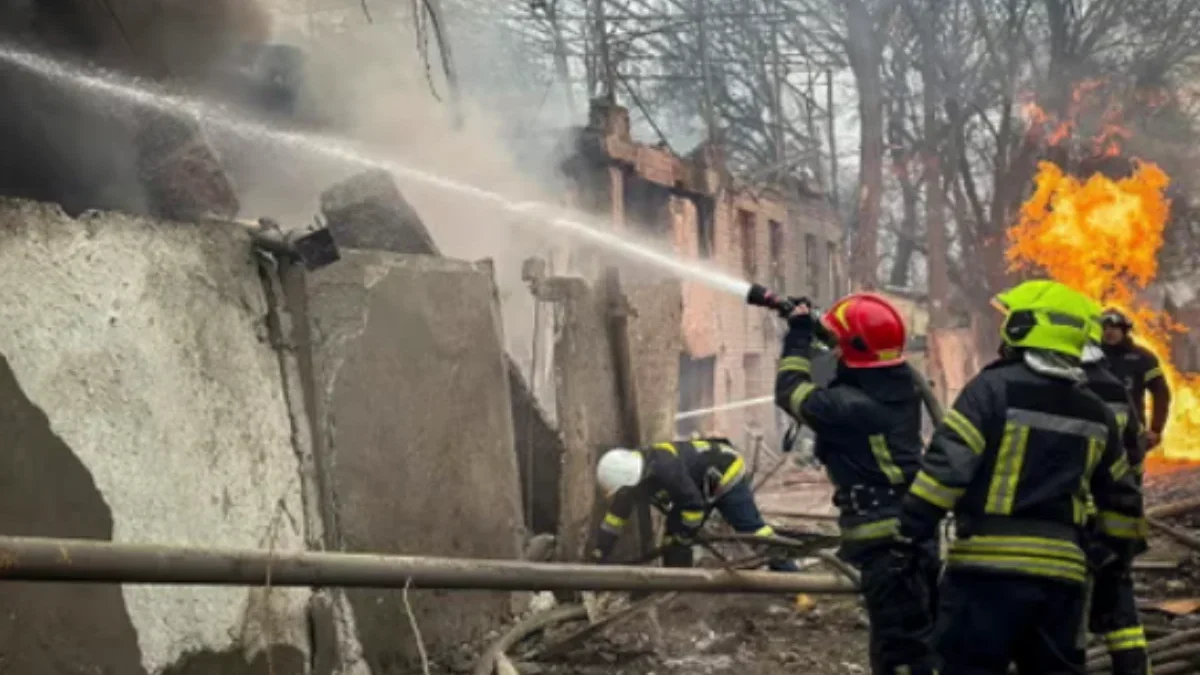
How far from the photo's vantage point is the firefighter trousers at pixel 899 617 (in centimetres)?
484

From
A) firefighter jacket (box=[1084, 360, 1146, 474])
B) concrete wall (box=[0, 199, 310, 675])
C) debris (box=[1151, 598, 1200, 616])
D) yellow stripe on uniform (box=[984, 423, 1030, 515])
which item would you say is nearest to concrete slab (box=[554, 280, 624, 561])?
concrete wall (box=[0, 199, 310, 675])

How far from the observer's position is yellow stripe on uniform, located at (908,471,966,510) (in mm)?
3943

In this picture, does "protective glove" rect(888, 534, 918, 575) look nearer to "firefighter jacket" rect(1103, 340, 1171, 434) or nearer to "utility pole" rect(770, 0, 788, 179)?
"firefighter jacket" rect(1103, 340, 1171, 434)

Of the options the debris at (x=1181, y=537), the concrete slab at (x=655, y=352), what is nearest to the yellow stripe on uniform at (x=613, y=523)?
the concrete slab at (x=655, y=352)

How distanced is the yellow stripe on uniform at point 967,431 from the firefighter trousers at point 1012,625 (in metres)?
0.43

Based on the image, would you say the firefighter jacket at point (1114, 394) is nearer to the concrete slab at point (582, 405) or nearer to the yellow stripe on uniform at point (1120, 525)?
the yellow stripe on uniform at point (1120, 525)

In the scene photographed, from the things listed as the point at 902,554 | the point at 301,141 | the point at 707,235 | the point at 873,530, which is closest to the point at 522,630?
the point at 873,530

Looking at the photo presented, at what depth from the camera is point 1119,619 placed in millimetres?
4398

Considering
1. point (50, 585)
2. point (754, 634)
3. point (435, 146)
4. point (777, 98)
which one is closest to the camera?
point (50, 585)

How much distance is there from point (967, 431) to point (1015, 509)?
0.97ft

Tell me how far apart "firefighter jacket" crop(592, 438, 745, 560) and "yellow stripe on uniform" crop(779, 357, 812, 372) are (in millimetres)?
2002

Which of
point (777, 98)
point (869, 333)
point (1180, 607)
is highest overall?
point (777, 98)

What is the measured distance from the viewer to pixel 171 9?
26.6 feet

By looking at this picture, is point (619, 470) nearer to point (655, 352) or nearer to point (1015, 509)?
point (655, 352)
